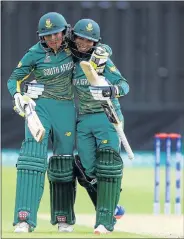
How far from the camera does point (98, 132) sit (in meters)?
9.18

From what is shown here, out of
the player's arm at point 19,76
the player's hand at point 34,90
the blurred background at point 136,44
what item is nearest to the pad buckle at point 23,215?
the player's arm at point 19,76

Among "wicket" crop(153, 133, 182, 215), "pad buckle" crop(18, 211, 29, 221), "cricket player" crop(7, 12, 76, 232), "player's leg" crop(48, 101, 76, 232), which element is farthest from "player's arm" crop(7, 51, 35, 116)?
"wicket" crop(153, 133, 182, 215)

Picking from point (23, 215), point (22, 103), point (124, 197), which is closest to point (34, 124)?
point (22, 103)

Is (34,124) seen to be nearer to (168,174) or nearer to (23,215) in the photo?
(23,215)

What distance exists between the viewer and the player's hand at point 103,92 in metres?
8.89

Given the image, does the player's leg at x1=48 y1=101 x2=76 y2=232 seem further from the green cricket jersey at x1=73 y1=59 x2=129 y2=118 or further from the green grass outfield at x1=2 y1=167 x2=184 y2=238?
the green grass outfield at x1=2 y1=167 x2=184 y2=238

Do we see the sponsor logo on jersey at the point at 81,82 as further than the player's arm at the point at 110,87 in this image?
Yes

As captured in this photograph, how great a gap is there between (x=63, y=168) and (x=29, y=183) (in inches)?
16.7

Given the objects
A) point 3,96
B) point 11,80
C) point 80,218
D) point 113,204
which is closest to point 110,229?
point 113,204

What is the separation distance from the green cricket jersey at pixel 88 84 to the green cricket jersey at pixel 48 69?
7cm

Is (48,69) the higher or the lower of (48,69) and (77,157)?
the higher

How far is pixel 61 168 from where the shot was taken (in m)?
9.26

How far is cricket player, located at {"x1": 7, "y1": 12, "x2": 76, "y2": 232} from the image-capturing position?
8922 mm

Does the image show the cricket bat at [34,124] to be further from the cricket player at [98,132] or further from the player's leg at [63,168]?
the cricket player at [98,132]
